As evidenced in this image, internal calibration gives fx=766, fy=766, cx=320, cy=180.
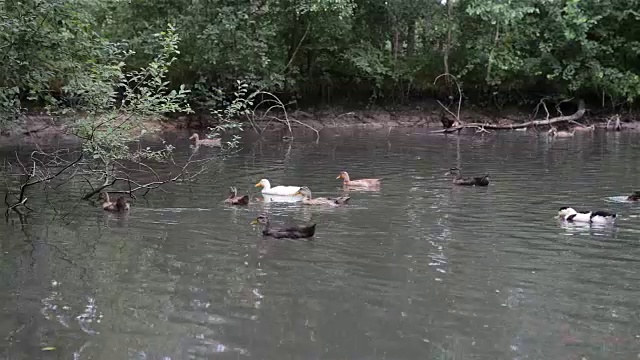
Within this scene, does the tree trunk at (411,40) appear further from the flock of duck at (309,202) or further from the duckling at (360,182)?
the duckling at (360,182)

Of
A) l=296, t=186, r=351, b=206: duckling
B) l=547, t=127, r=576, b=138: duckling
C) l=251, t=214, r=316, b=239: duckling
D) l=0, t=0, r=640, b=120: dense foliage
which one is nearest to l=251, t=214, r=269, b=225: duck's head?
l=251, t=214, r=316, b=239: duckling

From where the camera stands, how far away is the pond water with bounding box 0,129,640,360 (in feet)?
23.9

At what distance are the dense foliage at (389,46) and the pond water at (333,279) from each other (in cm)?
1619

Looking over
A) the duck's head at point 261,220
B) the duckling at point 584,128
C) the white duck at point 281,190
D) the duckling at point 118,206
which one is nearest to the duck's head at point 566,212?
the duck's head at point 261,220

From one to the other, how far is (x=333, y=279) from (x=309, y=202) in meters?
5.73

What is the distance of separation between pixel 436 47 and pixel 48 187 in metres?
27.9

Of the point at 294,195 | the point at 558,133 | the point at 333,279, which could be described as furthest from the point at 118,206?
the point at 558,133

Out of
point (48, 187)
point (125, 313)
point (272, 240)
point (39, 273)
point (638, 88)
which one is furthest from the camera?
point (638, 88)

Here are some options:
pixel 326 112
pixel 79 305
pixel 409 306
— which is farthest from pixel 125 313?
pixel 326 112

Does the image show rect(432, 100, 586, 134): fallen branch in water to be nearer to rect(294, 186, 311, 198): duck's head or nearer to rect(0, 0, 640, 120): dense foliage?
rect(0, 0, 640, 120): dense foliage

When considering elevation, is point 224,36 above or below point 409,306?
above

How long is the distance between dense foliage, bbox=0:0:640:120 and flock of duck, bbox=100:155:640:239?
13.1 metres

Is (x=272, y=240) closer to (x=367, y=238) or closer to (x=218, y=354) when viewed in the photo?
(x=367, y=238)

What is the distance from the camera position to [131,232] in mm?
12234
